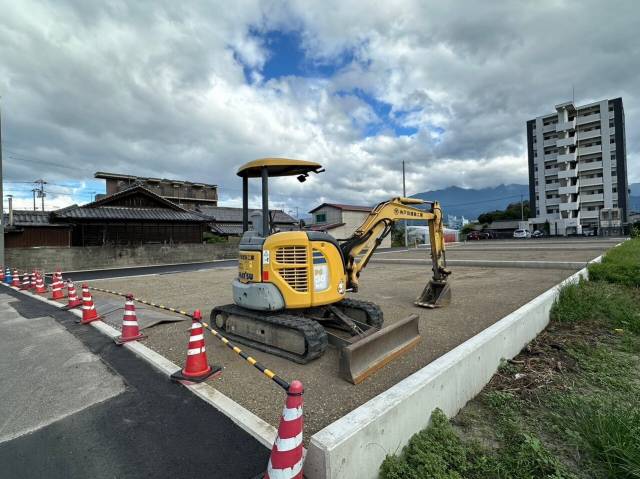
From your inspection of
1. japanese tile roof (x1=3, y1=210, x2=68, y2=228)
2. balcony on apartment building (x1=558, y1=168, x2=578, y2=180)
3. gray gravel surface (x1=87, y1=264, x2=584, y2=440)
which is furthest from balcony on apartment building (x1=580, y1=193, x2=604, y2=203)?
japanese tile roof (x1=3, y1=210, x2=68, y2=228)

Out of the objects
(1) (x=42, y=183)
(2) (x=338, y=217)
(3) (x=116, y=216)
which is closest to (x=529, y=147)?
(2) (x=338, y=217)

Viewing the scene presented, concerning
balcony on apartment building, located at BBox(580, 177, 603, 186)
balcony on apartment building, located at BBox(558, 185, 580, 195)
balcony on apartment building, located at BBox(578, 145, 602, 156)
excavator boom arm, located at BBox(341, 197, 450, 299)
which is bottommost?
excavator boom arm, located at BBox(341, 197, 450, 299)

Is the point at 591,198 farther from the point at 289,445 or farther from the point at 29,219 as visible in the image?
the point at 29,219

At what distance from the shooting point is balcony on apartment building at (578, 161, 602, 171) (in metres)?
48.3

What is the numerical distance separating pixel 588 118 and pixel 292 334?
211 ft

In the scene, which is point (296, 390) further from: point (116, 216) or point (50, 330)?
point (116, 216)

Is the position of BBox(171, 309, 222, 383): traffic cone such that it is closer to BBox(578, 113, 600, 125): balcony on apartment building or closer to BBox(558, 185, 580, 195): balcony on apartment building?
BBox(558, 185, 580, 195): balcony on apartment building

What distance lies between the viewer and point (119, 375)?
3.90 meters

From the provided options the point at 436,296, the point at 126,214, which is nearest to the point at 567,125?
the point at 436,296

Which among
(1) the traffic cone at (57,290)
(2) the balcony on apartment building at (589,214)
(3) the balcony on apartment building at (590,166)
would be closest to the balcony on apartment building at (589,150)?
(3) the balcony on apartment building at (590,166)

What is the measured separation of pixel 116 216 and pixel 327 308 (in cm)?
2351

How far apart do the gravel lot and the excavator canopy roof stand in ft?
8.97

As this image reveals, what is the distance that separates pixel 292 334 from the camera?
4117 mm

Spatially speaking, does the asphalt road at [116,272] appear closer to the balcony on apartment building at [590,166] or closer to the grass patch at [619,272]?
the grass patch at [619,272]
